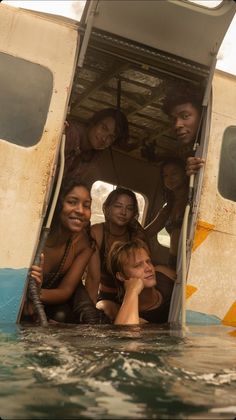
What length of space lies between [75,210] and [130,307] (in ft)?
3.21

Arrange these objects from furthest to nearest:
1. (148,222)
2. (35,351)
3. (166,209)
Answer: (148,222) < (166,209) < (35,351)

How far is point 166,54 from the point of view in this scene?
399 cm

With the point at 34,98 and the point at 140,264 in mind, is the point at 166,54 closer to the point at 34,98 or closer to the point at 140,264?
the point at 34,98

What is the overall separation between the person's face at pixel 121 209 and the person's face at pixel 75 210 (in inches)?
30.9

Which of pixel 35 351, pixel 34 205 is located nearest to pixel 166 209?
pixel 34 205

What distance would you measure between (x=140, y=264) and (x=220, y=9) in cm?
224

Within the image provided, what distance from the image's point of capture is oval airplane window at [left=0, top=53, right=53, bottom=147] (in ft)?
11.6

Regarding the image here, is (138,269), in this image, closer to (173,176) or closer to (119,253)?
(119,253)

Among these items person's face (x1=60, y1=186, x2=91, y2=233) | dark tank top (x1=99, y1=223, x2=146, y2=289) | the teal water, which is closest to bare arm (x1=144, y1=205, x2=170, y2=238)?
dark tank top (x1=99, y1=223, x2=146, y2=289)

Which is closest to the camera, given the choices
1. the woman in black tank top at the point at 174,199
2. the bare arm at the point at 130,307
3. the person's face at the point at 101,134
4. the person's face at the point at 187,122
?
the bare arm at the point at 130,307

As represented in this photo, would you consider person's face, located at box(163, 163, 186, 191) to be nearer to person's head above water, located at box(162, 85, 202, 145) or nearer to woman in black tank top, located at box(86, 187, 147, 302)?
woman in black tank top, located at box(86, 187, 147, 302)

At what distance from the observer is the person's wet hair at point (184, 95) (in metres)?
4.34

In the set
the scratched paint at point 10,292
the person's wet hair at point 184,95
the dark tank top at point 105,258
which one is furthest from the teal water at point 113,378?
the person's wet hair at point 184,95

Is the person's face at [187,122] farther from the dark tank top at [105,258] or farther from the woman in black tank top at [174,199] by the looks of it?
the dark tank top at [105,258]
